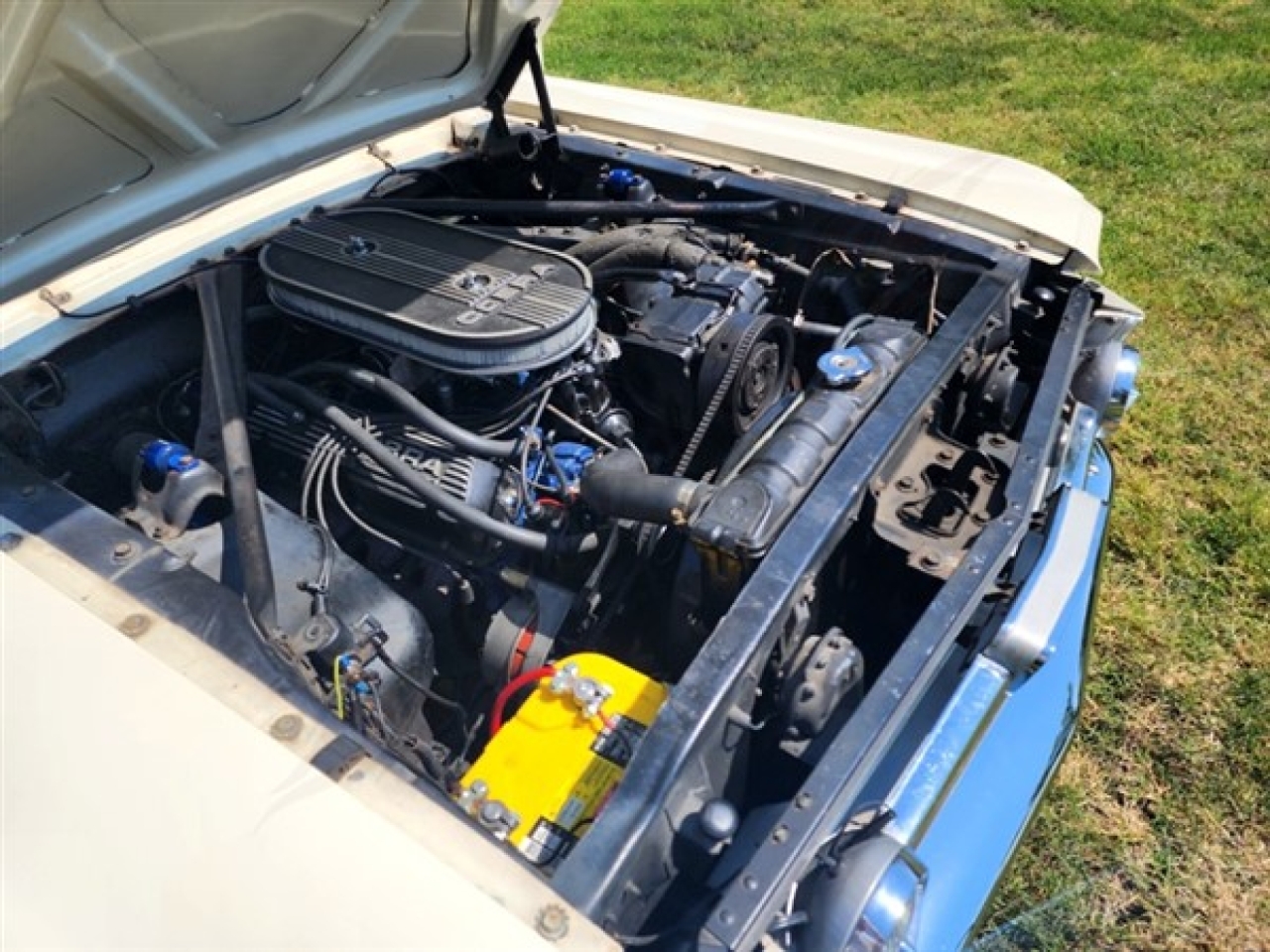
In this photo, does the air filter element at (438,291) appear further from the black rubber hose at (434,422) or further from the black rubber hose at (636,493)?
the black rubber hose at (636,493)

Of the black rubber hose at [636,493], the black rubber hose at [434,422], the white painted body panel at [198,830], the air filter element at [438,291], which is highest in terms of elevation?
the air filter element at [438,291]

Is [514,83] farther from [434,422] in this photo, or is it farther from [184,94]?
[434,422]

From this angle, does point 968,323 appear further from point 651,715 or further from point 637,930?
point 637,930

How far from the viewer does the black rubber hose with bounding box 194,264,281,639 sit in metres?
1.43

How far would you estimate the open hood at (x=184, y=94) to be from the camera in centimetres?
140

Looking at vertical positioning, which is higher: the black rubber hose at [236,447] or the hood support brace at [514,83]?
the hood support brace at [514,83]

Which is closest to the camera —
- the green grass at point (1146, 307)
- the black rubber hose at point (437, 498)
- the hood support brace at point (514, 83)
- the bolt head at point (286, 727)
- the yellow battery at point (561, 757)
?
the bolt head at point (286, 727)

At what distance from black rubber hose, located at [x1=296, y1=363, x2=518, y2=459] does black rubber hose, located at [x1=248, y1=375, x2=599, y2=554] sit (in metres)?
0.07

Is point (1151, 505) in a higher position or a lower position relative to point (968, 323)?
higher

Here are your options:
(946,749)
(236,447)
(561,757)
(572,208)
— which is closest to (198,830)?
(561,757)

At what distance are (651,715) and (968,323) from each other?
91 centimetres

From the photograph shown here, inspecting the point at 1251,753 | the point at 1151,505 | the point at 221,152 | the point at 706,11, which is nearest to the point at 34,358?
the point at 221,152

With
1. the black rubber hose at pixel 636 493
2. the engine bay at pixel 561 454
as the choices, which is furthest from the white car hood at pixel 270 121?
the black rubber hose at pixel 636 493

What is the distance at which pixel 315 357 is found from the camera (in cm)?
207
